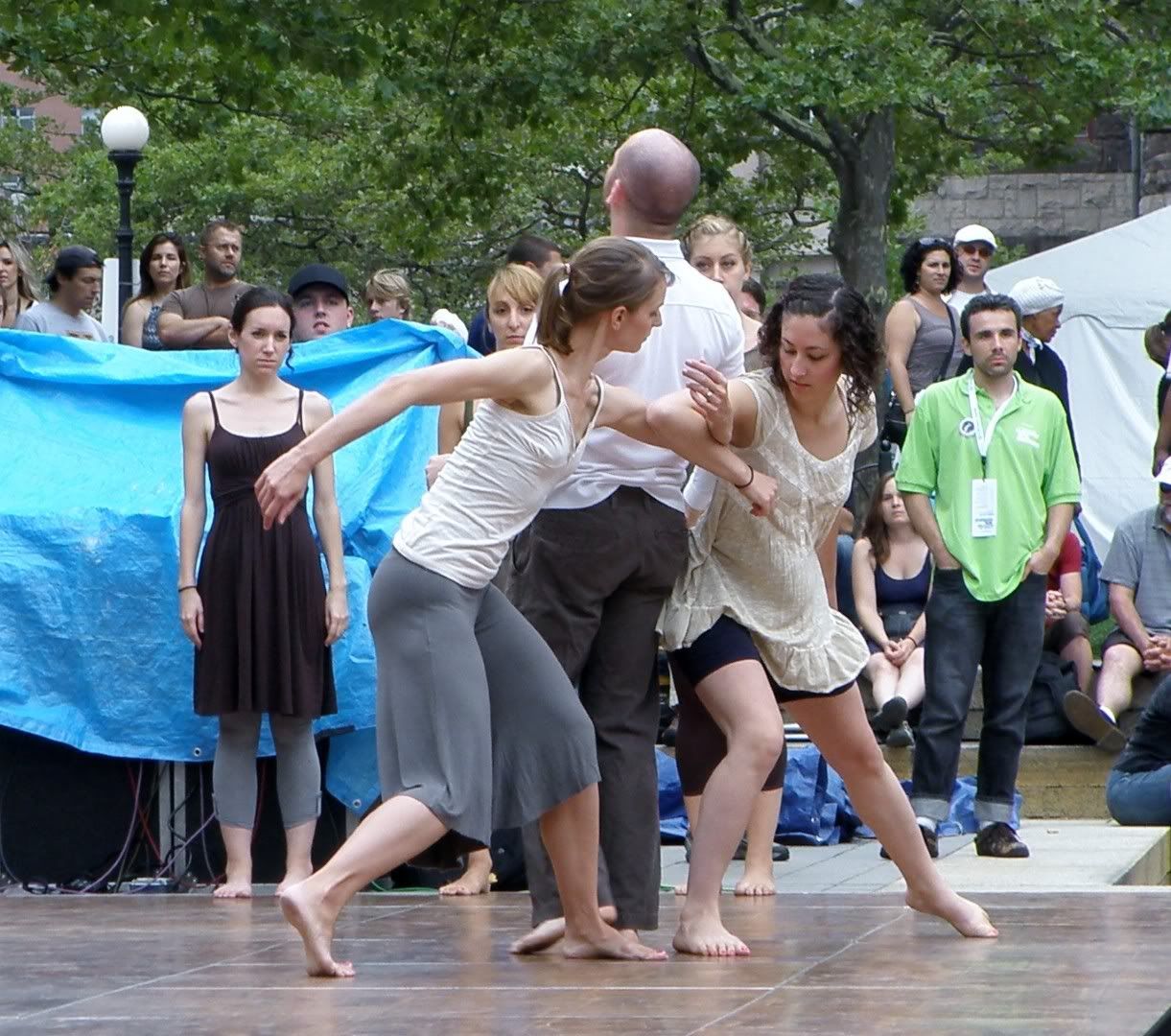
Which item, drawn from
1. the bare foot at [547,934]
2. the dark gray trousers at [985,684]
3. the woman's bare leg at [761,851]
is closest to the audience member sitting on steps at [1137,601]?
the dark gray trousers at [985,684]

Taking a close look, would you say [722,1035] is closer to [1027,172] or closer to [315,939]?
[315,939]

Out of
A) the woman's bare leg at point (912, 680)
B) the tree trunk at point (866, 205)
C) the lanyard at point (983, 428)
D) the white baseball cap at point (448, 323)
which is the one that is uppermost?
the tree trunk at point (866, 205)

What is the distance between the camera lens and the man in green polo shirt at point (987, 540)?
9.37 metres

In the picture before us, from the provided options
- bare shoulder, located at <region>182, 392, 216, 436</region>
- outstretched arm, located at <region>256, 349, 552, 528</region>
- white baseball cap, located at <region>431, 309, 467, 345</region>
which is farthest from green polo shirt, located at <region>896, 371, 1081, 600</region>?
outstretched arm, located at <region>256, 349, 552, 528</region>

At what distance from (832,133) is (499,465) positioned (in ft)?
49.7

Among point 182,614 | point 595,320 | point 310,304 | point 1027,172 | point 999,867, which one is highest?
point 1027,172

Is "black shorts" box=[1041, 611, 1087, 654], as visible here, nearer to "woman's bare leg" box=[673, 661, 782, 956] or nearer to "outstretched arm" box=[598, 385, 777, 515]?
"woman's bare leg" box=[673, 661, 782, 956]

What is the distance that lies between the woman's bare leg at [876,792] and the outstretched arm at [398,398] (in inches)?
51.5

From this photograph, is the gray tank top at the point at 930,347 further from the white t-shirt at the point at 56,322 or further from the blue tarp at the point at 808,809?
the white t-shirt at the point at 56,322

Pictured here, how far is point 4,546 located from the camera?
9.10 metres

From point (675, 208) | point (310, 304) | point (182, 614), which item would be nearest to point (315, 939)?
point (675, 208)

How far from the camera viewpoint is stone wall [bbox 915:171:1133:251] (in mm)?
33438

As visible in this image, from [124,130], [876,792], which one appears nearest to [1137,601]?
[876,792]

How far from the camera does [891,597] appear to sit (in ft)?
37.4
